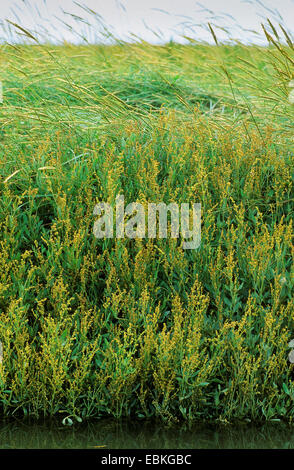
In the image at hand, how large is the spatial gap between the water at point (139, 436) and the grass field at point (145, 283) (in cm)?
10

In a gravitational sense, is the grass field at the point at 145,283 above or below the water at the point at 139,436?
above

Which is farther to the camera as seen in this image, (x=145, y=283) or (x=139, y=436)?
(x=145, y=283)

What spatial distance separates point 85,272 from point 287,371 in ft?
4.93

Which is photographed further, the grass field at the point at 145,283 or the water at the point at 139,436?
the grass field at the point at 145,283

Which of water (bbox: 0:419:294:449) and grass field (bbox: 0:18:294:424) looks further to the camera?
grass field (bbox: 0:18:294:424)

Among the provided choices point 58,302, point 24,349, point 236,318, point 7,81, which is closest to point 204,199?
point 236,318

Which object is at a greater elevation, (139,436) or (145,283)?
(145,283)

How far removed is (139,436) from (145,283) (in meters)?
1.05

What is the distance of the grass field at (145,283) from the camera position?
3668 mm

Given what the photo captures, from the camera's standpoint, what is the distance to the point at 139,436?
11.2ft

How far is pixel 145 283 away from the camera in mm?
4062

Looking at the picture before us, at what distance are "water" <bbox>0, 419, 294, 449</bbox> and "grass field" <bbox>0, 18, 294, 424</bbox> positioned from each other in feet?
0.33

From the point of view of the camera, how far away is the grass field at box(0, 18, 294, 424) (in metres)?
3.67

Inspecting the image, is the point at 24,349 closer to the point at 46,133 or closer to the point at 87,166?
the point at 87,166
